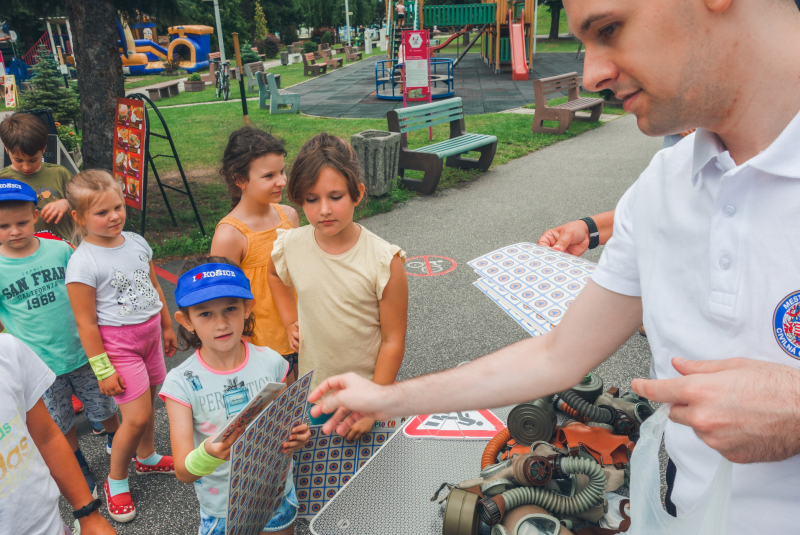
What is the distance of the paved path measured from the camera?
2.82 meters

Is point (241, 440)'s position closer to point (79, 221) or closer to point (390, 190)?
point (79, 221)

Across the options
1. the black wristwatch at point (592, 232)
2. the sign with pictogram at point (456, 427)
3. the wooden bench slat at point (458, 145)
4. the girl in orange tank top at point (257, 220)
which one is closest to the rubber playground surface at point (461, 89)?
the wooden bench slat at point (458, 145)

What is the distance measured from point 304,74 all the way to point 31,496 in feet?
83.9

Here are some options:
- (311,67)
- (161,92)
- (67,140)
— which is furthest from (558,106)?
(311,67)

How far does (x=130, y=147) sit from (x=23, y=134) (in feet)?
6.95

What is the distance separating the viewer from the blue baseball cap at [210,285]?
1.90 meters

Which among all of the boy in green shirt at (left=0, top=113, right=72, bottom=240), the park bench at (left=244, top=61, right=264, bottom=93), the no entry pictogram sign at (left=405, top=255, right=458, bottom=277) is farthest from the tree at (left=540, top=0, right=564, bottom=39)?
the boy in green shirt at (left=0, top=113, right=72, bottom=240)

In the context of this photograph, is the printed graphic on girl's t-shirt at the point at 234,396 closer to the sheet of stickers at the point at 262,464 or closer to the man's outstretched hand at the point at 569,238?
the sheet of stickers at the point at 262,464

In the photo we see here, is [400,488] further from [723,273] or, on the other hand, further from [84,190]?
[84,190]

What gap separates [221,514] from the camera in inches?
75.5

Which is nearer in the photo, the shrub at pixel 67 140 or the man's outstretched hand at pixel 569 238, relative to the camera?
the man's outstretched hand at pixel 569 238

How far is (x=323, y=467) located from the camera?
2201 millimetres

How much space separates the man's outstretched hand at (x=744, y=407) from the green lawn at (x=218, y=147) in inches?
133

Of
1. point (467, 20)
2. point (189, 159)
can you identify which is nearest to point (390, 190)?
point (189, 159)
